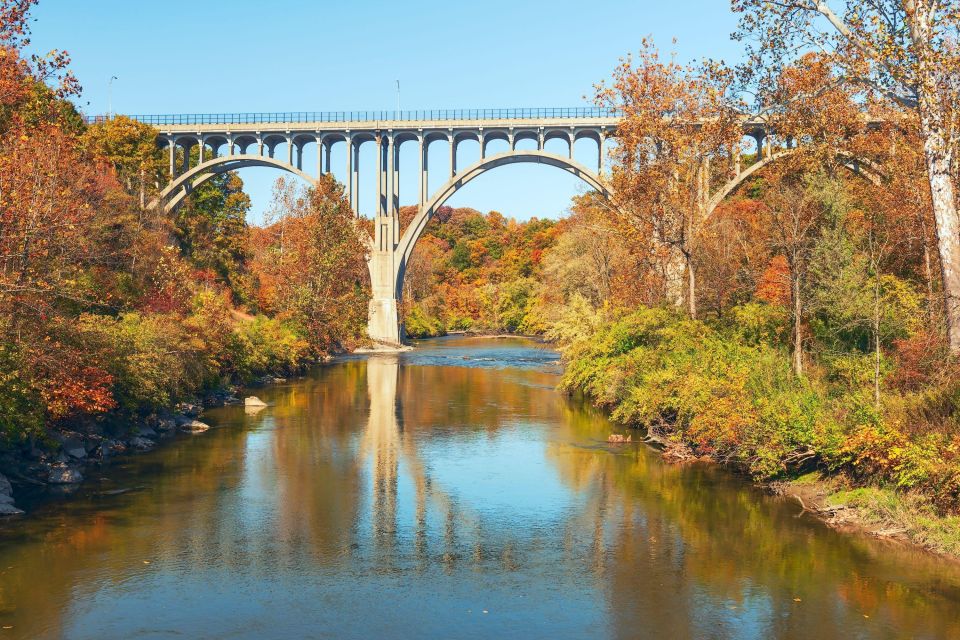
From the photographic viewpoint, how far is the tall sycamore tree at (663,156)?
29875mm

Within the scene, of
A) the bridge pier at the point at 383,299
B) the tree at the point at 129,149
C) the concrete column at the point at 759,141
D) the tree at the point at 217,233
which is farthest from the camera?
the bridge pier at the point at 383,299

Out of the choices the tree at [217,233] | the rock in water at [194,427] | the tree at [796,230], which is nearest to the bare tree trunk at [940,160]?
the tree at [796,230]

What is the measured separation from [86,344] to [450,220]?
10767cm

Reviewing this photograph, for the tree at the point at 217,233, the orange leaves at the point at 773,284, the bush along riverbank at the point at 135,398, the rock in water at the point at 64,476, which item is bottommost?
the rock in water at the point at 64,476

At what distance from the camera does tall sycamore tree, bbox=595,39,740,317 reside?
29875 millimetres

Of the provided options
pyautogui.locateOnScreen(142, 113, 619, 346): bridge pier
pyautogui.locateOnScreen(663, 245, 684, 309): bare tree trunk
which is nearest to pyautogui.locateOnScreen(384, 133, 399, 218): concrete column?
pyautogui.locateOnScreen(142, 113, 619, 346): bridge pier

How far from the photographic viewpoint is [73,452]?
21266mm

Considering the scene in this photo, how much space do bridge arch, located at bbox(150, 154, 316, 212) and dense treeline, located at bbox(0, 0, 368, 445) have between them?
1.30 metres

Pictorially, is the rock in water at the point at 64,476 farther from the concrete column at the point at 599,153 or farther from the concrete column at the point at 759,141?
the concrete column at the point at 759,141

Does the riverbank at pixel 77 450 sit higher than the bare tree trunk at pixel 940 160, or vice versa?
the bare tree trunk at pixel 940 160

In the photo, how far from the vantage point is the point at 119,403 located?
80.5 feet

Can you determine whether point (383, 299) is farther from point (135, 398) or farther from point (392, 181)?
point (135, 398)

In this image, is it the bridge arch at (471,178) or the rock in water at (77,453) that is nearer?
the rock in water at (77,453)

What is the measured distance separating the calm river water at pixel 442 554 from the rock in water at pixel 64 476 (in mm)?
740
